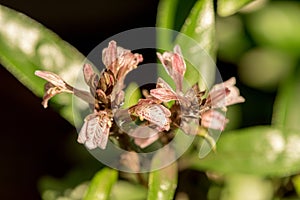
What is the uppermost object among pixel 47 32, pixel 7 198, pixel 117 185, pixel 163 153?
pixel 47 32

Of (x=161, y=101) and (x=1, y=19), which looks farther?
(x=1, y=19)

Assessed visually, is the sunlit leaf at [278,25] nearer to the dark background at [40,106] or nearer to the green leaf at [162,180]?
the dark background at [40,106]

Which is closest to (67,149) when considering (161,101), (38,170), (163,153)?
(38,170)

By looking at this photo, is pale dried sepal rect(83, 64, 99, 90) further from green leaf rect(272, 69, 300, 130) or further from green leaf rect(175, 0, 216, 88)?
green leaf rect(272, 69, 300, 130)

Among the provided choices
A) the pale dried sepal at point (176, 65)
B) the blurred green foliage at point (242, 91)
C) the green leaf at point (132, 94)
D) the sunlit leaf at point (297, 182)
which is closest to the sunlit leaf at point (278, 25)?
the blurred green foliage at point (242, 91)

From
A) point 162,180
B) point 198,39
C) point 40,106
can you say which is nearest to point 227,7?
point 198,39

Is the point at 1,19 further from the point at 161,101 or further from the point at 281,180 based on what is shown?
the point at 281,180
